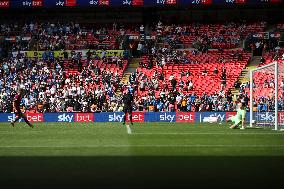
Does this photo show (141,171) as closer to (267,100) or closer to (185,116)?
(267,100)

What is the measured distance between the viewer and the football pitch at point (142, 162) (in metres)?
8.75

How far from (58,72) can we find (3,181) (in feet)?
109

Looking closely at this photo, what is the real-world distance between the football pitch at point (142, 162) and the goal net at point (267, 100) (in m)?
9.19

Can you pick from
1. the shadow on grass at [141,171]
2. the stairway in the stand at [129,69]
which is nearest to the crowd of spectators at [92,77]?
the stairway in the stand at [129,69]

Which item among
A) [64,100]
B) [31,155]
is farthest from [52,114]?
[31,155]

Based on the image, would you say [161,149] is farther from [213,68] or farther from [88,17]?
[88,17]

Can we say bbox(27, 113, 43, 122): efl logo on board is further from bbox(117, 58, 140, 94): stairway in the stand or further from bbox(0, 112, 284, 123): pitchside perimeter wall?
bbox(117, 58, 140, 94): stairway in the stand

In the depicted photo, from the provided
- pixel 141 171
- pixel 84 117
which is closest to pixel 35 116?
pixel 84 117

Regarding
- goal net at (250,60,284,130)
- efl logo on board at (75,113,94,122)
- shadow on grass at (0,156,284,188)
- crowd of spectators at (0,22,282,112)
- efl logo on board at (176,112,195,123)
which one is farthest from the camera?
crowd of spectators at (0,22,282,112)

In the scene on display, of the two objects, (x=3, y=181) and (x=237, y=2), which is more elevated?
(x=237, y=2)

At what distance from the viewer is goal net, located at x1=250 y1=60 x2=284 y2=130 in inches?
1002

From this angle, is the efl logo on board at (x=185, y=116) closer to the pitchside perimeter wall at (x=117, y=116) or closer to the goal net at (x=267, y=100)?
the pitchside perimeter wall at (x=117, y=116)

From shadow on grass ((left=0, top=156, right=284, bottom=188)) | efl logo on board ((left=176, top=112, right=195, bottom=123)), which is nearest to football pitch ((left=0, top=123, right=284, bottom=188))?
shadow on grass ((left=0, top=156, right=284, bottom=188))

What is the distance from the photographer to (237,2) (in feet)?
148
